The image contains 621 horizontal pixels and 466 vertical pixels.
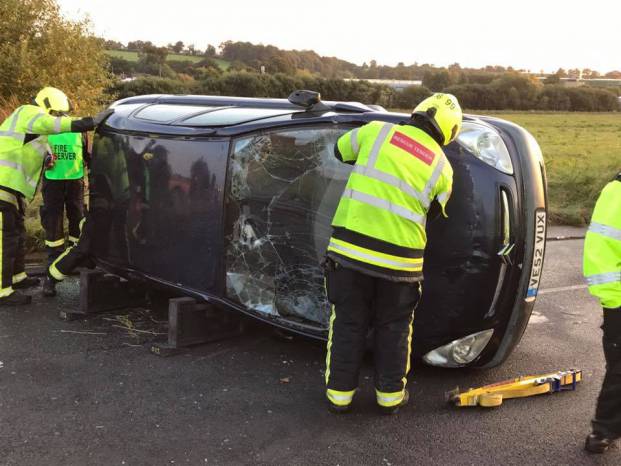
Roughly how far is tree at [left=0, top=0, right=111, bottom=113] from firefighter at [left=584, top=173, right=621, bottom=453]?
511 inches

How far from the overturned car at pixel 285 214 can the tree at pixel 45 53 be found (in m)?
9.90

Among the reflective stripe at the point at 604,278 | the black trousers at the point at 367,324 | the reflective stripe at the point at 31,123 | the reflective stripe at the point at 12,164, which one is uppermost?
the reflective stripe at the point at 31,123

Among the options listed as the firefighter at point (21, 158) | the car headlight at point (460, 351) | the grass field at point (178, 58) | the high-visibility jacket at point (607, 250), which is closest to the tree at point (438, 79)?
the grass field at point (178, 58)

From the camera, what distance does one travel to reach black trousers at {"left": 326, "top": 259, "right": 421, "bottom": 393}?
329 centimetres

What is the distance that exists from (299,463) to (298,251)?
140 cm

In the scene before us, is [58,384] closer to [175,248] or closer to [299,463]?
[175,248]

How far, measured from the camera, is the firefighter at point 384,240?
319 centimetres

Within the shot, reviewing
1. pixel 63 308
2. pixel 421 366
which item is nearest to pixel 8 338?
pixel 63 308

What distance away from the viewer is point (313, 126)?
3826mm

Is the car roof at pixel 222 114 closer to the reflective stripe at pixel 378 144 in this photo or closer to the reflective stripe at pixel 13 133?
the reflective stripe at pixel 378 144

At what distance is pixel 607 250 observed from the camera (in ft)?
9.65

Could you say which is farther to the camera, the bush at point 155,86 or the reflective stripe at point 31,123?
the bush at point 155,86

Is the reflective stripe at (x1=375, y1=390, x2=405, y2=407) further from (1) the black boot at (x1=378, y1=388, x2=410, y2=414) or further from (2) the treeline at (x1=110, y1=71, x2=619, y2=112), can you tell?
(2) the treeline at (x1=110, y1=71, x2=619, y2=112)

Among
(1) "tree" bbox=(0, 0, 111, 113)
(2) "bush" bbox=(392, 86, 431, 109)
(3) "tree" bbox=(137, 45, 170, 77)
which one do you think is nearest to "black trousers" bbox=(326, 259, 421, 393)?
(1) "tree" bbox=(0, 0, 111, 113)
